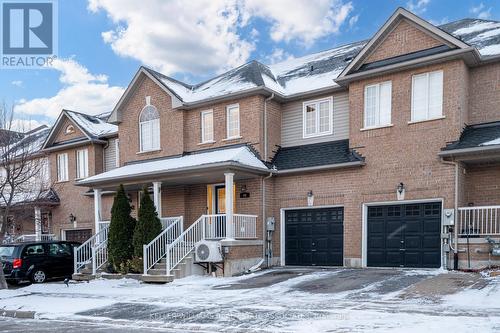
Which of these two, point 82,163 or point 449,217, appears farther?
point 82,163

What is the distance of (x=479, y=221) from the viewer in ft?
43.1

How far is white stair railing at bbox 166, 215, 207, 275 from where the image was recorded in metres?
14.2

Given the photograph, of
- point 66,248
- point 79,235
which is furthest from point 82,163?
point 66,248

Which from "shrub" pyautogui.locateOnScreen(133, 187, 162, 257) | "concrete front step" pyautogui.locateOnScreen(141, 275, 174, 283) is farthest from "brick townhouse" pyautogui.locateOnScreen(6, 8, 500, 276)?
"shrub" pyautogui.locateOnScreen(133, 187, 162, 257)

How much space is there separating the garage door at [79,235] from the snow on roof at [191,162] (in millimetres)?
5683

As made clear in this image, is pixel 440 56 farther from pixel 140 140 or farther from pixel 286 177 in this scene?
pixel 140 140

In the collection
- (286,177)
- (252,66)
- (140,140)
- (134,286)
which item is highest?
(252,66)

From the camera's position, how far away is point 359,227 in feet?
49.3

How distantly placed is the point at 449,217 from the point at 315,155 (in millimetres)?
4977

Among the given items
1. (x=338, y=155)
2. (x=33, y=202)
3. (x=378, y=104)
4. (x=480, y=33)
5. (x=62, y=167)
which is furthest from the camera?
(x=62, y=167)

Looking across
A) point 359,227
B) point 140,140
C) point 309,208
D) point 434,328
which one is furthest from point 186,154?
point 434,328

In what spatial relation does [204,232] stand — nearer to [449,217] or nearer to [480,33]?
[449,217]

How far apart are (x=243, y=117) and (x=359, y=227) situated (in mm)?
5924

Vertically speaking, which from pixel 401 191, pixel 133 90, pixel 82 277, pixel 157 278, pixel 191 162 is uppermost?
pixel 133 90
